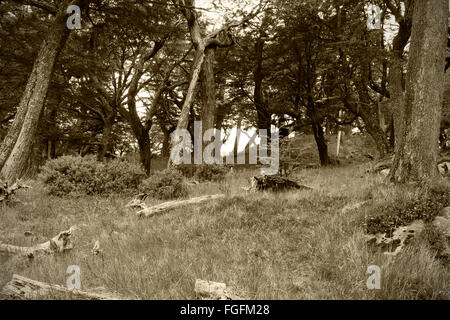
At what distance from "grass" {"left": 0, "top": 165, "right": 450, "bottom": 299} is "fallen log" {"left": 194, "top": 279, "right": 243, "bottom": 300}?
188mm

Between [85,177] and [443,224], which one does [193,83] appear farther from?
[443,224]

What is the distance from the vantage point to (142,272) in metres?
3.92

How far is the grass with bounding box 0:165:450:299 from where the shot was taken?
3549 millimetres

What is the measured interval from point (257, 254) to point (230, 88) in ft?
59.6

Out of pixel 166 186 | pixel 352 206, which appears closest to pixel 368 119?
pixel 352 206

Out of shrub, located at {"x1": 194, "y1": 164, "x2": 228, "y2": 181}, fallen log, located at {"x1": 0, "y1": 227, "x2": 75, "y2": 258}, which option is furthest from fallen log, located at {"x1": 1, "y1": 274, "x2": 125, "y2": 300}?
shrub, located at {"x1": 194, "y1": 164, "x2": 228, "y2": 181}

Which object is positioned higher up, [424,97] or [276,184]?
[424,97]

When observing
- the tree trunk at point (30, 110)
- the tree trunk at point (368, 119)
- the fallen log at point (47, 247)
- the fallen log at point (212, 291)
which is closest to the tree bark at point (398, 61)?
the tree trunk at point (368, 119)

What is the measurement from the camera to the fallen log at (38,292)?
334 centimetres

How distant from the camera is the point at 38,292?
135 inches

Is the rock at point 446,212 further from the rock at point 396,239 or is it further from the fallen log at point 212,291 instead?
the fallen log at point 212,291

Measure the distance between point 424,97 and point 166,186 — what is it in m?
6.75
